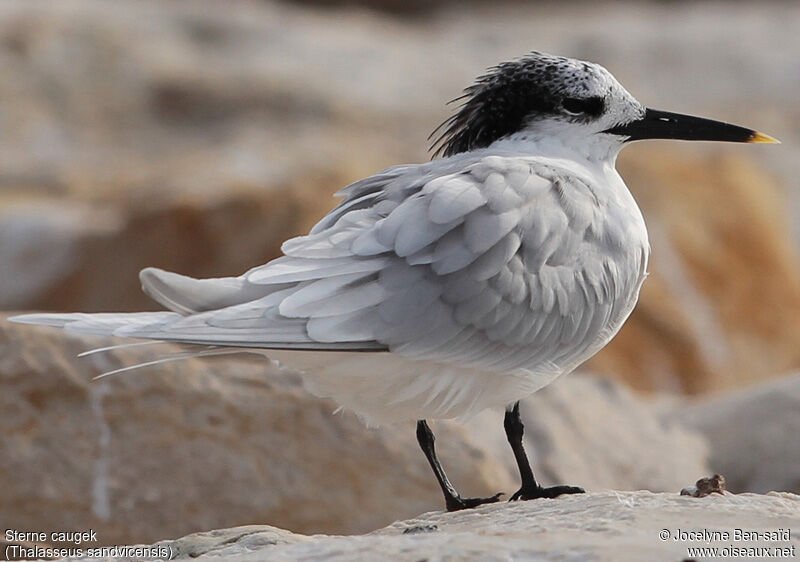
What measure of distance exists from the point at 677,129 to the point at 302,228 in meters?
5.24

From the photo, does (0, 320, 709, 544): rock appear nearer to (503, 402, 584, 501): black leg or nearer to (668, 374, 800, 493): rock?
(503, 402, 584, 501): black leg

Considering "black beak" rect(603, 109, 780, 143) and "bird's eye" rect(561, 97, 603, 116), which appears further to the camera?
"black beak" rect(603, 109, 780, 143)

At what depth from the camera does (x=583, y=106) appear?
5.14m

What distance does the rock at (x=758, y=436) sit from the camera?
262 inches

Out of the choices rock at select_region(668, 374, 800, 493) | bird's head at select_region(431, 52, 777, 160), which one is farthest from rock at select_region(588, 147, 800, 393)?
bird's head at select_region(431, 52, 777, 160)

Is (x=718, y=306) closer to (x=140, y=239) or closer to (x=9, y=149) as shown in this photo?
(x=140, y=239)

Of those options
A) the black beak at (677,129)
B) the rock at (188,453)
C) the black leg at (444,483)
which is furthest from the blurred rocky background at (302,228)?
the black beak at (677,129)

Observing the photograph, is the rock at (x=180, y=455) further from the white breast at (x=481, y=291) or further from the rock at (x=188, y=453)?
the white breast at (x=481, y=291)

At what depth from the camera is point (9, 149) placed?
14320mm

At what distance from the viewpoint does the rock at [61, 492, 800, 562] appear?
11.7ft

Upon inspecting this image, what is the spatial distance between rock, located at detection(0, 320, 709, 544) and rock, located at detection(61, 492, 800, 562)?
4.08ft

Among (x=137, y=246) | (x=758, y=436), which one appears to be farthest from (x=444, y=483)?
(x=137, y=246)

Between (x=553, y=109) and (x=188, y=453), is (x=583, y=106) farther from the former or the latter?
(x=188, y=453)

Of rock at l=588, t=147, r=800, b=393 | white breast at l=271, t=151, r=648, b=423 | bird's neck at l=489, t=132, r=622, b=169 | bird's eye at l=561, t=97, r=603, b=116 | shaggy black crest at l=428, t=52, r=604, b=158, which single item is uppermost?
rock at l=588, t=147, r=800, b=393
